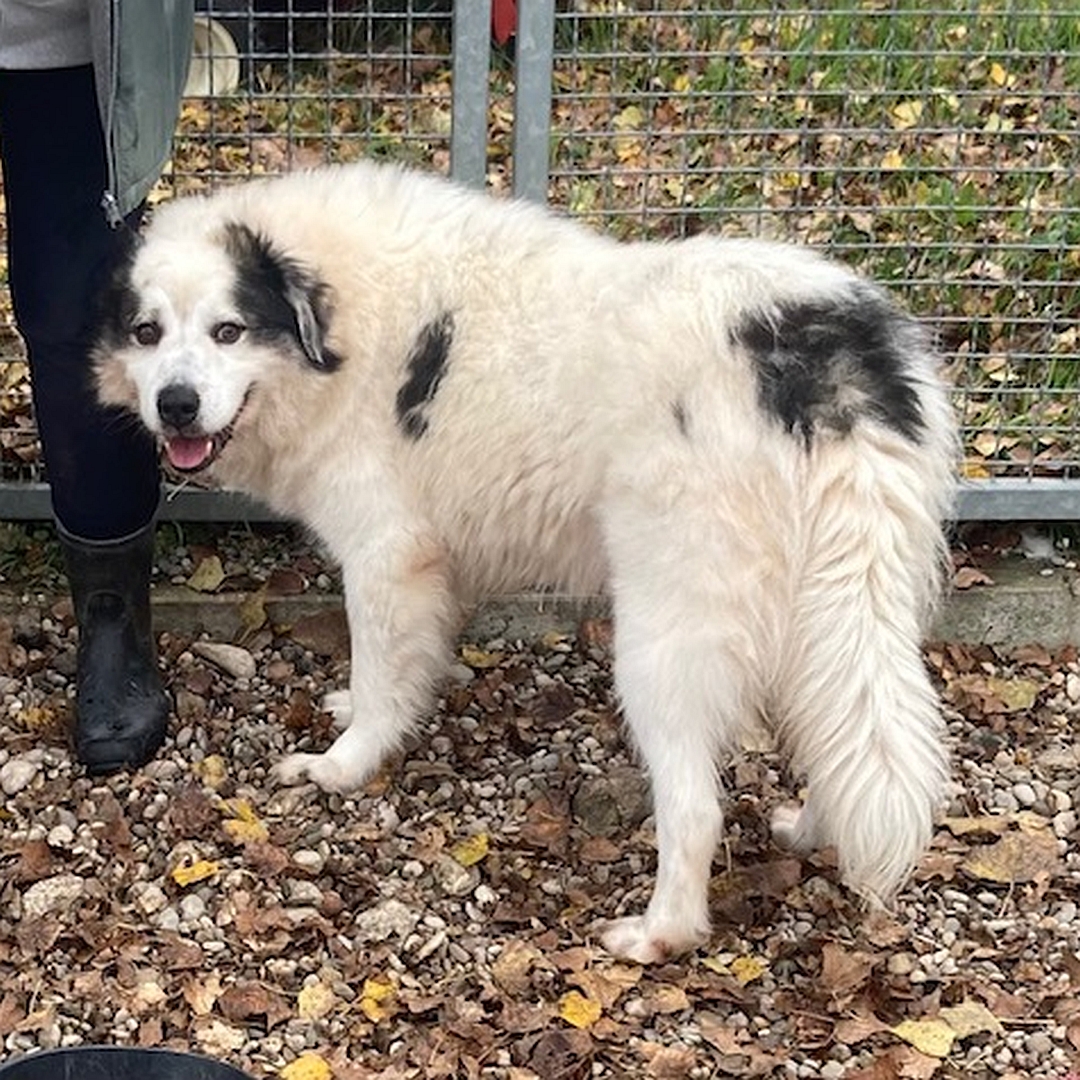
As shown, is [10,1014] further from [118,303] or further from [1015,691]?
[1015,691]

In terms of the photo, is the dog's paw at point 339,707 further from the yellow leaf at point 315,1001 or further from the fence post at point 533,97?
the fence post at point 533,97

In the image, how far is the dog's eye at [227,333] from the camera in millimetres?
3721

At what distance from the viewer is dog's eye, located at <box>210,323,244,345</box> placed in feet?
12.2

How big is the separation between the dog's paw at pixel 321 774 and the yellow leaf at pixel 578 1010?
32.9 inches

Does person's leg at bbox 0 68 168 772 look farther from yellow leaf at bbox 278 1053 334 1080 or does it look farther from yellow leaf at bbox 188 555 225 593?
yellow leaf at bbox 278 1053 334 1080

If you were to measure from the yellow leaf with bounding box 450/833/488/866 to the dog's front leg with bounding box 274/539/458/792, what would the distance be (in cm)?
31

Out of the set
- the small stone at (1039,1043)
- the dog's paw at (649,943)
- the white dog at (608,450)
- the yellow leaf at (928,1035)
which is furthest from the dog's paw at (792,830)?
the small stone at (1039,1043)

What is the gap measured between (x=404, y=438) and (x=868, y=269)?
2.03m

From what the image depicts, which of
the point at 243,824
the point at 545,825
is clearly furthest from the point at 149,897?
the point at 545,825

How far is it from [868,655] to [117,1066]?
147 cm

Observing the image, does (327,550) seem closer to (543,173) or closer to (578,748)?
(578,748)

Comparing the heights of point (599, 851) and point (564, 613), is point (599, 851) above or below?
below

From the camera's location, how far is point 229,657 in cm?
456

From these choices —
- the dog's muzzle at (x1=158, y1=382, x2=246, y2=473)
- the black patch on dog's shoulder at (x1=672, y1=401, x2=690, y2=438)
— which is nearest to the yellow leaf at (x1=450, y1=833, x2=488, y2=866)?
the dog's muzzle at (x1=158, y1=382, x2=246, y2=473)
